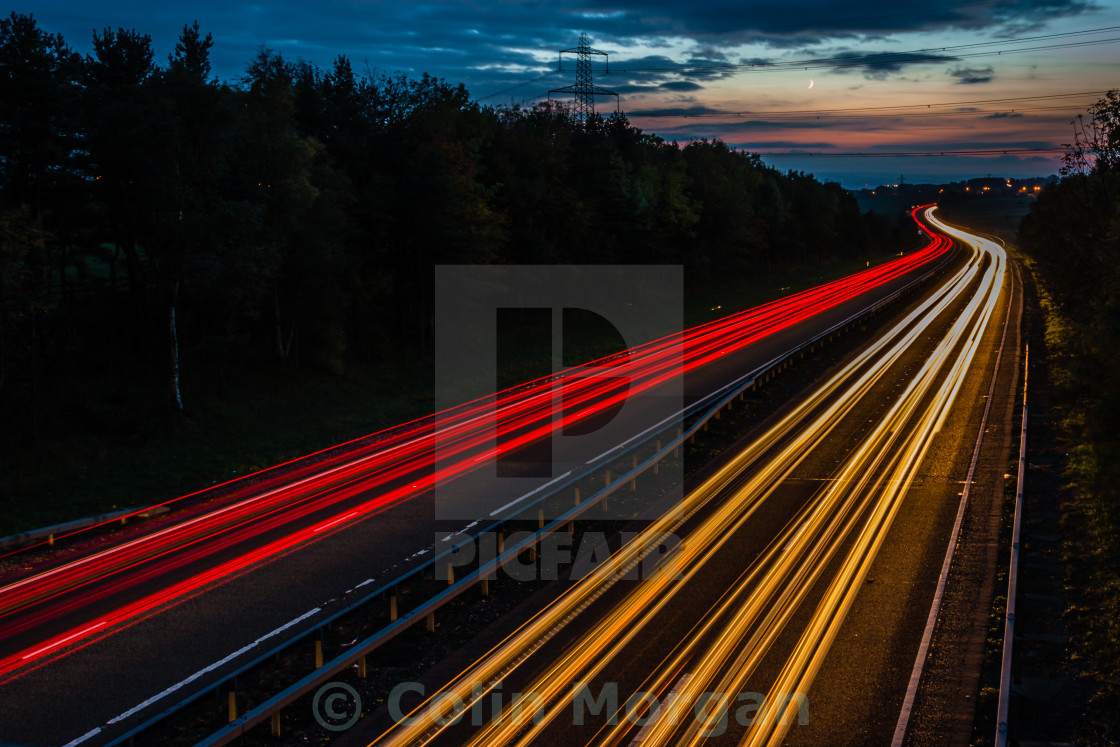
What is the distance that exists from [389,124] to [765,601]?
38.2 m

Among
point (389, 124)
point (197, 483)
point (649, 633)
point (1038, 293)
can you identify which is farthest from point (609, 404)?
point (1038, 293)

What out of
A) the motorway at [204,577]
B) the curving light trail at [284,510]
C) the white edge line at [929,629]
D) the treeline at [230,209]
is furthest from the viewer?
the treeline at [230,209]

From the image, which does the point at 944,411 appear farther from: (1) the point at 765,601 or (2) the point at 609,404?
(1) the point at 765,601

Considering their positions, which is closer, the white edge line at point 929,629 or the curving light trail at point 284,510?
the white edge line at point 929,629

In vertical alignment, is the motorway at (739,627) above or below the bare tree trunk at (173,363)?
below

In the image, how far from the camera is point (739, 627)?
36.7 ft

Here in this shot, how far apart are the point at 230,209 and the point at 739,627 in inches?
865

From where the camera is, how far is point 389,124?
4400 centimetres

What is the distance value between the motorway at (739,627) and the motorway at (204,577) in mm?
3456

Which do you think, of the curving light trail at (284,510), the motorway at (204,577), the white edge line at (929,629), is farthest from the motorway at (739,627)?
the curving light trail at (284,510)

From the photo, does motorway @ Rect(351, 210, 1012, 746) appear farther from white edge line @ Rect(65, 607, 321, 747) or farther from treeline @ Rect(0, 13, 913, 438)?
treeline @ Rect(0, 13, 913, 438)

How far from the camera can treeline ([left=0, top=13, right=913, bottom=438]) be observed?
2570cm

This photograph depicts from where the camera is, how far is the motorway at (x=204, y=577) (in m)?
10.2

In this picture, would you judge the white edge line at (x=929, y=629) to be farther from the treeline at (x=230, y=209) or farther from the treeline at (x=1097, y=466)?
the treeline at (x=230, y=209)
